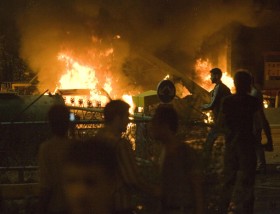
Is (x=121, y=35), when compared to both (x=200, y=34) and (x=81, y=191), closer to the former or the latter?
(x=200, y=34)

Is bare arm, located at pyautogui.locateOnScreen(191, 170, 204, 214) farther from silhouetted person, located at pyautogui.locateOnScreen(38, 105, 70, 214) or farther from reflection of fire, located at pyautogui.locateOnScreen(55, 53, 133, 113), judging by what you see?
reflection of fire, located at pyautogui.locateOnScreen(55, 53, 133, 113)

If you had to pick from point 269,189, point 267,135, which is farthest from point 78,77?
point 267,135

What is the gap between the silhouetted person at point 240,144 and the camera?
6.59 m

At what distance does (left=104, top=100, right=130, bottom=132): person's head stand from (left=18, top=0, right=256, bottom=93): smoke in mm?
19539

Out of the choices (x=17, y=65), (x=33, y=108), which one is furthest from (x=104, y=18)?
(x=33, y=108)

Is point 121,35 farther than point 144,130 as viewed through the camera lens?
Yes

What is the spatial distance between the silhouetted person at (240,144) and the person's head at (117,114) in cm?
216

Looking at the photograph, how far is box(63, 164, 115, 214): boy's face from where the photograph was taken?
2.85 metres

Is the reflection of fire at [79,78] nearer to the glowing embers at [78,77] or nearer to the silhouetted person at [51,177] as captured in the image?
the glowing embers at [78,77]

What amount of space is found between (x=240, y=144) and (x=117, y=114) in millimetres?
2651

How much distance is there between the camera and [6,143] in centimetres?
842

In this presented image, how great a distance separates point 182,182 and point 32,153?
15.6 feet

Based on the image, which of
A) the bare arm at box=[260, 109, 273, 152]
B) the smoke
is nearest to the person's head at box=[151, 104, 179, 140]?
the bare arm at box=[260, 109, 273, 152]

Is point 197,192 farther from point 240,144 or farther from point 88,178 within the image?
point 240,144
